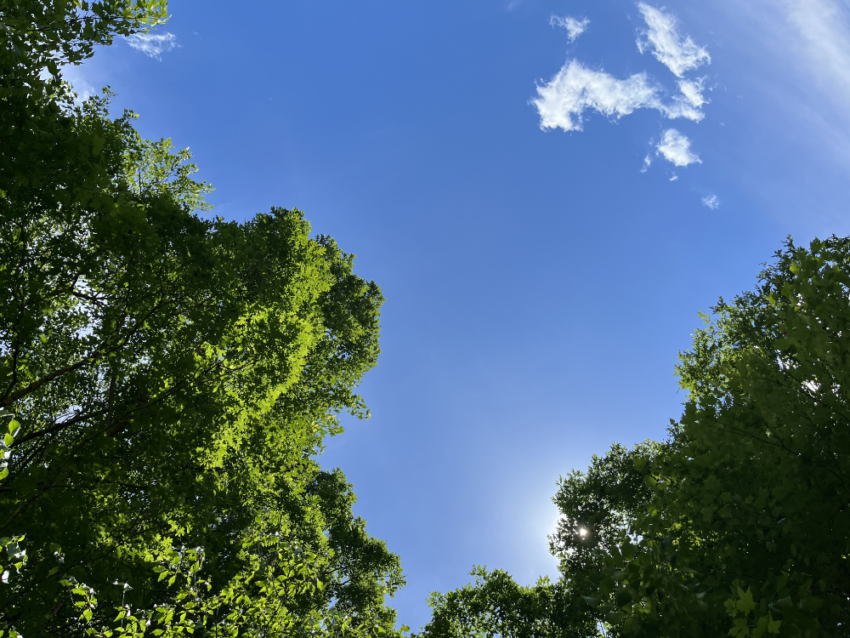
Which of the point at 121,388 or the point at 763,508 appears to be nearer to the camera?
the point at 763,508

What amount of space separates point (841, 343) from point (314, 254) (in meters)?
14.0

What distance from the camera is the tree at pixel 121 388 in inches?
235

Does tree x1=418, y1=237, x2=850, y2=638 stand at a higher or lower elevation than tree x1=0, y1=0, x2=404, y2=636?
lower

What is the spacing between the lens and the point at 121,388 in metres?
9.22

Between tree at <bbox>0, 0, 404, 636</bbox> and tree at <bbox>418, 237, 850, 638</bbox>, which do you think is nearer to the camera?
tree at <bbox>418, 237, 850, 638</bbox>

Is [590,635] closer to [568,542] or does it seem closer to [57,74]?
[568,542]

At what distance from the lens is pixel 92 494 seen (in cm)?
711

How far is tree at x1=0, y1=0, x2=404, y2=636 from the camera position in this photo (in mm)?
5969

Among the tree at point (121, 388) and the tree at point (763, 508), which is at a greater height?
the tree at point (121, 388)

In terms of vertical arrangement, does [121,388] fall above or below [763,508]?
above

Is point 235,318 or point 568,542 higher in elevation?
point 235,318

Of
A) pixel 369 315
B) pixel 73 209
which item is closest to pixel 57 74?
pixel 73 209

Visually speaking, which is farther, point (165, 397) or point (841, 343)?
point (165, 397)

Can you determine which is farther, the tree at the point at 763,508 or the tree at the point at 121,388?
the tree at the point at 121,388
